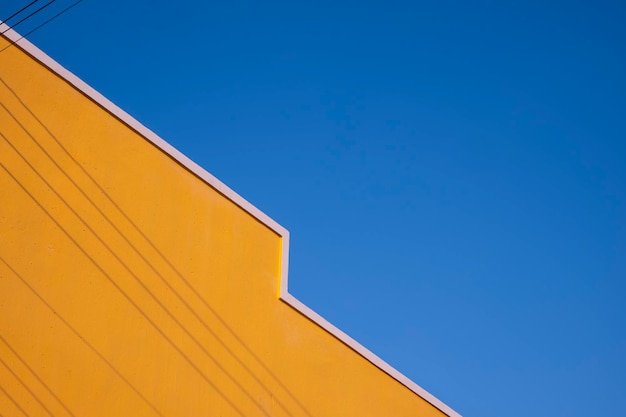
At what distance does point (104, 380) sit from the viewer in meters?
8.98

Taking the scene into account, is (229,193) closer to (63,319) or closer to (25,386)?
(63,319)

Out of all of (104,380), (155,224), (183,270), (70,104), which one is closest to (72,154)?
(70,104)

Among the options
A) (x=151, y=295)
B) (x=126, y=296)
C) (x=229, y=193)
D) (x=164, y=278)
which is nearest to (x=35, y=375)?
(x=126, y=296)

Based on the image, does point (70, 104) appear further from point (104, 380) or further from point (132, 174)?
point (104, 380)

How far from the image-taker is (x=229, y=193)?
10812mm

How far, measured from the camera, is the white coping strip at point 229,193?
9.71m

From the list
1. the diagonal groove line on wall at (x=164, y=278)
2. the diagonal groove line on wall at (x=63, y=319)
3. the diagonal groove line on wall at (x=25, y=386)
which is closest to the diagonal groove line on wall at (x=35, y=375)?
the diagonal groove line on wall at (x=25, y=386)

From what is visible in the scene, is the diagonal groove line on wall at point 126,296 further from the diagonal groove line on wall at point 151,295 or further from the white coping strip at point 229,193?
the white coping strip at point 229,193

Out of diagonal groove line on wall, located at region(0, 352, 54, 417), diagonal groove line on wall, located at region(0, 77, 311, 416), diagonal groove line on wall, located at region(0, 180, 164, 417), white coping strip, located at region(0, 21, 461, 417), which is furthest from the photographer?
white coping strip, located at region(0, 21, 461, 417)

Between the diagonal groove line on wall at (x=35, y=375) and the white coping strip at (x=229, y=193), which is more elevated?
the white coping strip at (x=229, y=193)

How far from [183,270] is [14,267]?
2.09 metres

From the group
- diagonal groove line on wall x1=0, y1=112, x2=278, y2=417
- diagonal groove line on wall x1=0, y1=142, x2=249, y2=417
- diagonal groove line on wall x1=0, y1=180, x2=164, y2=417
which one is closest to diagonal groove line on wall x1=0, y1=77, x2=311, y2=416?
diagonal groove line on wall x1=0, y1=112, x2=278, y2=417

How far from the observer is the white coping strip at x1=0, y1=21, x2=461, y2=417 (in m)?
9.71

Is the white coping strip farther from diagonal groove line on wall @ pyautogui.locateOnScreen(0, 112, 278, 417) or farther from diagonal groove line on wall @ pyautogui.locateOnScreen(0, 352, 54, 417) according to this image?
diagonal groove line on wall @ pyautogui.locateOnScreen(0, 352, 54, 417)
